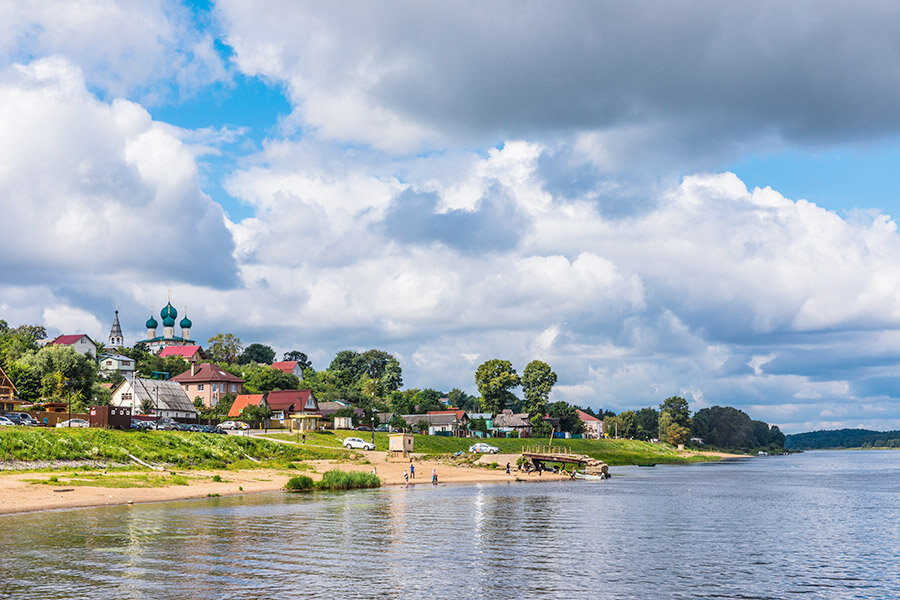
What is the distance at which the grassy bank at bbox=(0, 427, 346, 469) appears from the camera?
72562mm

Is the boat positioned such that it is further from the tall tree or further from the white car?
the tall tree

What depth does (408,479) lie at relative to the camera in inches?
3647

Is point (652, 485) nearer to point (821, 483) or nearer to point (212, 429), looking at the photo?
point (821, 483)

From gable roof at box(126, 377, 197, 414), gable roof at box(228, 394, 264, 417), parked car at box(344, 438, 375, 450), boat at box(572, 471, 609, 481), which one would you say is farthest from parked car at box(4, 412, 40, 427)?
boat at box(572, 471, 609, 481)

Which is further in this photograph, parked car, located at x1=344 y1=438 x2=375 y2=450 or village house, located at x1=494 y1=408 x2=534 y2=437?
village house, located at x1=494 y1=408 x2=534 y2=437

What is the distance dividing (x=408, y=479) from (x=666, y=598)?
63935mm

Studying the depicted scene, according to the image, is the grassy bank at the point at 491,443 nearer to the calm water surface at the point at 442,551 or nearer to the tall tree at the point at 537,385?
the tall tree at the point at 537,385

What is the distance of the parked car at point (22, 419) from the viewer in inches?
3564

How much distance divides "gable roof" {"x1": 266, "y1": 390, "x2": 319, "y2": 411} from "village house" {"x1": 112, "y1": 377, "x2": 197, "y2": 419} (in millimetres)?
15929

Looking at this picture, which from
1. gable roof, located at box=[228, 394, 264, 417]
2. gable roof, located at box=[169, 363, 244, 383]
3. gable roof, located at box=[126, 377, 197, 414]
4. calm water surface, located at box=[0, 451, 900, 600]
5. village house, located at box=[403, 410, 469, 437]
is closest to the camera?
calm water surface, located at box=[0, 451, 900, 600]

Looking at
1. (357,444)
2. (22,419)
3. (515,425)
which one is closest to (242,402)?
(357,444)

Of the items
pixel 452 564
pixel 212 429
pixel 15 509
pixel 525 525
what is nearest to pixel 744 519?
pixel 525 525

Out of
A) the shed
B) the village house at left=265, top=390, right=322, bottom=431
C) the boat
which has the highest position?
the village house at left=265, top=390, right=322, bottom=431

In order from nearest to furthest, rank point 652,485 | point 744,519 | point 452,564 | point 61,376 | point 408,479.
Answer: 1. point 452,564
2. point 744,519
3. point 408,479
4. point 652,485
5. point 61,376
